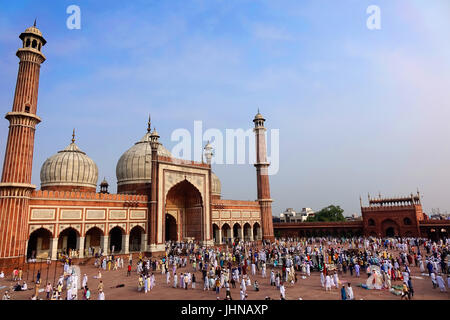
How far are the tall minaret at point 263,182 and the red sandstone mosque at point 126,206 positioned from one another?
0.14 metres

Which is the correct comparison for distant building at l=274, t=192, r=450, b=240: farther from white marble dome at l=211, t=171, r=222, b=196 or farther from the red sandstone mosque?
white marble dome at l=211, t=171, r=222, b=196

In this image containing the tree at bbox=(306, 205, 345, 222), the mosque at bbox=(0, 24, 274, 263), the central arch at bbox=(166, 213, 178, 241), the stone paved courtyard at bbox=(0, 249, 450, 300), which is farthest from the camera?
the tree at bbox=(306, 205, 345, 222)

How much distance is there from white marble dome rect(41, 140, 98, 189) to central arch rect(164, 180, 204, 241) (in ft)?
28.2

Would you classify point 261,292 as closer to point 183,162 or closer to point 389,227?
point 183,162

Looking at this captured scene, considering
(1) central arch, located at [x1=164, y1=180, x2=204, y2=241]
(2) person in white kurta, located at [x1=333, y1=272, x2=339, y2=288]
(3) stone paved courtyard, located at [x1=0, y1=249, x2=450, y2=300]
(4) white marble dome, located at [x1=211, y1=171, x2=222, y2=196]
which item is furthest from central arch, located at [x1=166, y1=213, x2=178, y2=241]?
(2) person in white kurta, located at [x1=333, y1=272, x2=339, y2=288]

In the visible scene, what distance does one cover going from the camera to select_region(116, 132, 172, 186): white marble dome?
32.8m

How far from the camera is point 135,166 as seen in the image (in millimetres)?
32969

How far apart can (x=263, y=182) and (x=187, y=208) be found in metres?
11.6

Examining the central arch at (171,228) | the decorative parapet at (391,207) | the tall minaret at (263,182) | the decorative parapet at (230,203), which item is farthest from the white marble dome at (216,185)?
the decorative parapet at (391,207)

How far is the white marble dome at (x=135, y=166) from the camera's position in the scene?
32781 mm
